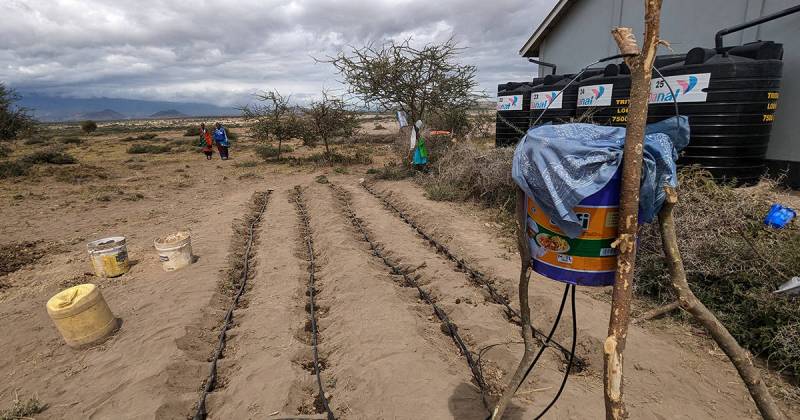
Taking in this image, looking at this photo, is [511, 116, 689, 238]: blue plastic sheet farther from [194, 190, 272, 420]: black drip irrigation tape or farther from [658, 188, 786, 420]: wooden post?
[194, 190, 272, 420]: black drip irrigation tape

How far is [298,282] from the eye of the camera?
5.47 m

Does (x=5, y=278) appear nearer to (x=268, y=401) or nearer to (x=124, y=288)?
(x=124, y=288)

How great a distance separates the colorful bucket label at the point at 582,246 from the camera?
1470mm

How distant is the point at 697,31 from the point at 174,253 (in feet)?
37.6

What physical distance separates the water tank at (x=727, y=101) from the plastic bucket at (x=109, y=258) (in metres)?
8.57

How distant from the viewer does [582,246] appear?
1510 millimetres

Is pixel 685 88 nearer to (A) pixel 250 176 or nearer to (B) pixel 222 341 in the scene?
(B) pixel 222 341

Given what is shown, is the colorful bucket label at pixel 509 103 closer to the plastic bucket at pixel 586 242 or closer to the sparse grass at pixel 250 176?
the sparse grass at pixel 250 176

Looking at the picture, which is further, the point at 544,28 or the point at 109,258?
the point at 544,28

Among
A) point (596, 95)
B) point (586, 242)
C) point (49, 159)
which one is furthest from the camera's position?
point (49, 159)

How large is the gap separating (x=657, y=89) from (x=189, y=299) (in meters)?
7.54

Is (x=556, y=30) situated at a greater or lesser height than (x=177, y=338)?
greater

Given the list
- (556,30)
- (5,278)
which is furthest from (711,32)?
(5,278)

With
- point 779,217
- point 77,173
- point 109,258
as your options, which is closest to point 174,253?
point 109,258
